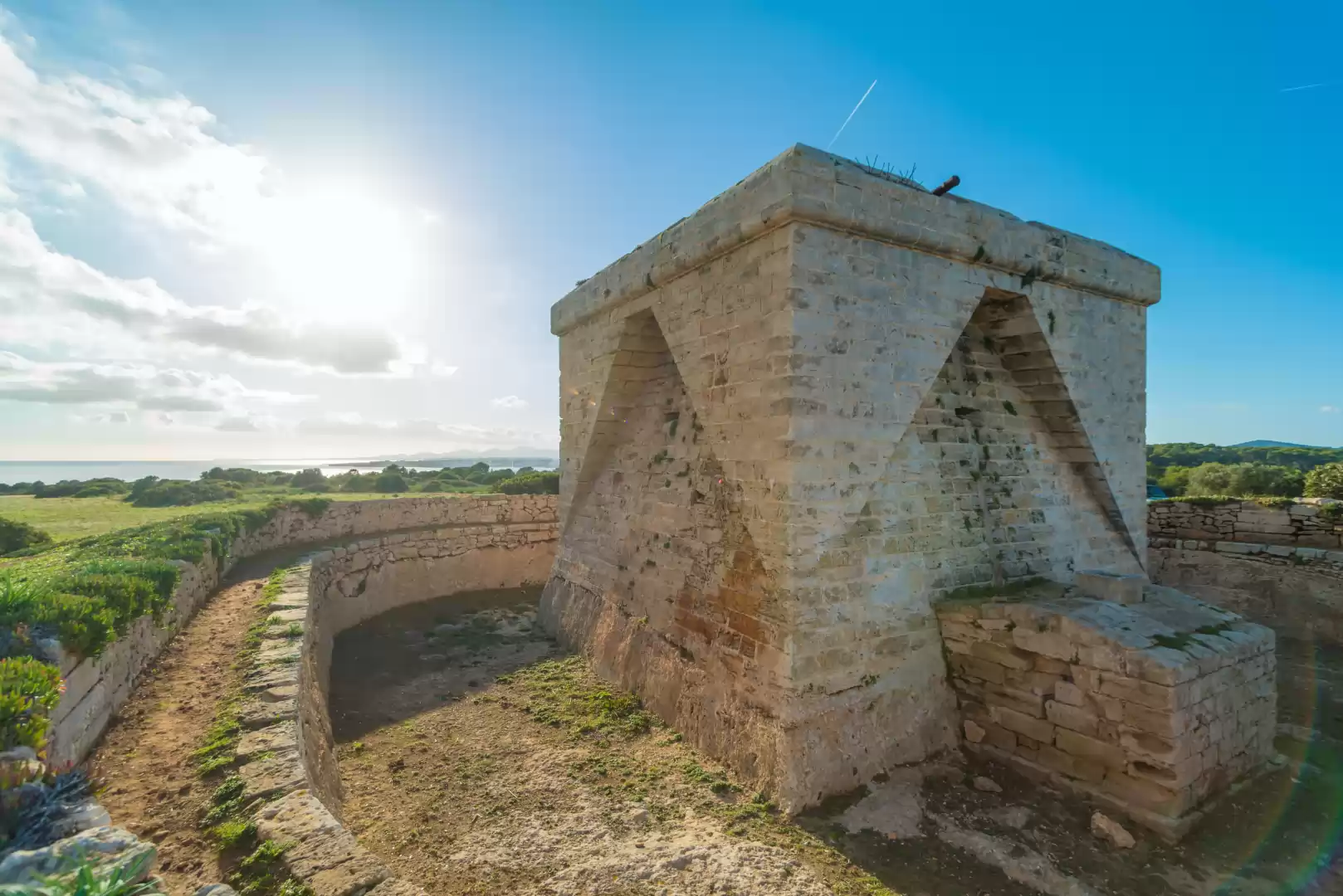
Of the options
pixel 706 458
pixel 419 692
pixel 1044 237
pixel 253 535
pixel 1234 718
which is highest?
pixel 1044 237

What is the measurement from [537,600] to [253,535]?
17.5 feet

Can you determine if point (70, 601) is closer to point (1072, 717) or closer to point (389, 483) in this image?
point (1072, 717)

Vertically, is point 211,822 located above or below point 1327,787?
above

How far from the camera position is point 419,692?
788cm

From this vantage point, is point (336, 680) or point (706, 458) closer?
point (706, 458)

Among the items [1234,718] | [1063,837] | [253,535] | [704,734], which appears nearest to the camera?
[1063,837]

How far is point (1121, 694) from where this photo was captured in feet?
16.6

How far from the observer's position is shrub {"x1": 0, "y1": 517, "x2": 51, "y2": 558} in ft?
31.9

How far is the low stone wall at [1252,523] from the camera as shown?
32.3 feet

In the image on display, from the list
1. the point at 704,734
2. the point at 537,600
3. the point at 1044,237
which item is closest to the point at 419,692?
the point at 704,734

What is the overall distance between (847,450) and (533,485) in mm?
14417

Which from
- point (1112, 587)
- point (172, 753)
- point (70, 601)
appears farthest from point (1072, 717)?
point (70, 601)

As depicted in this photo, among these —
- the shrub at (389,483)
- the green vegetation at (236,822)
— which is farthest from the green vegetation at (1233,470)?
the shrub at (389,483)

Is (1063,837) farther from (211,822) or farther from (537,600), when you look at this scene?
(537,600)
